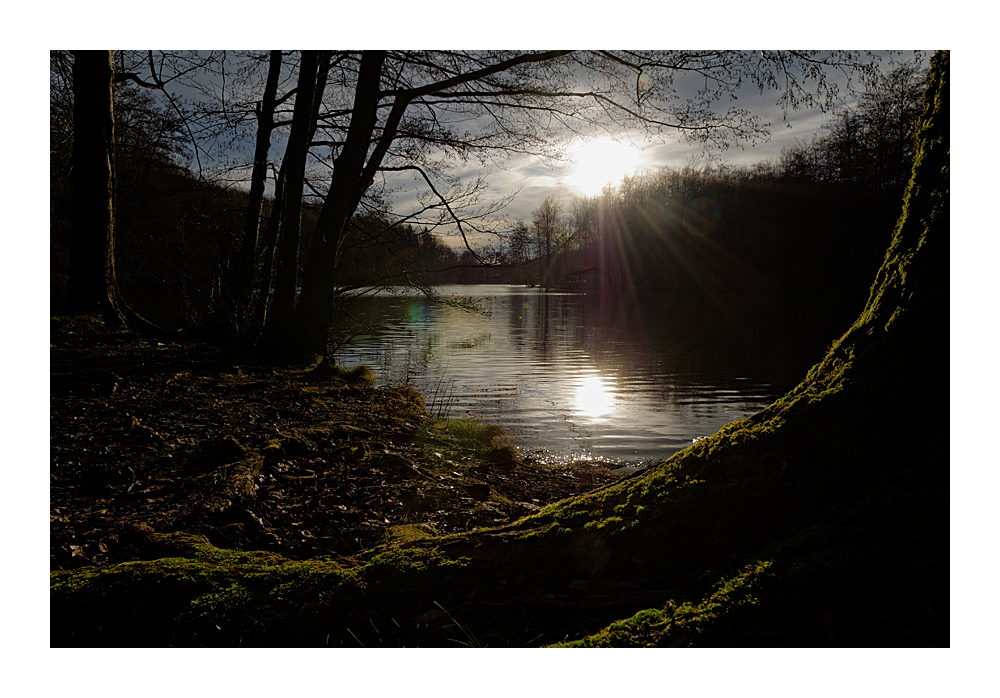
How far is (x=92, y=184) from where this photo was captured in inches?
249

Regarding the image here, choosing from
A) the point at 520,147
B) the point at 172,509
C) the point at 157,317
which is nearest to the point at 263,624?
the point at 172,509

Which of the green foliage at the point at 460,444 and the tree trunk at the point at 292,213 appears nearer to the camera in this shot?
the green foliage at the point at 460,444

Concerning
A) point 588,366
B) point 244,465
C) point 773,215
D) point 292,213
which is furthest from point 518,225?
point 773,215

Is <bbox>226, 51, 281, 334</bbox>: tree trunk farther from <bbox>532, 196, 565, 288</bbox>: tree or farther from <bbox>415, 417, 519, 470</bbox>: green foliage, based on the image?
<bbox>532, 196, 565, 288</bbox>: tree

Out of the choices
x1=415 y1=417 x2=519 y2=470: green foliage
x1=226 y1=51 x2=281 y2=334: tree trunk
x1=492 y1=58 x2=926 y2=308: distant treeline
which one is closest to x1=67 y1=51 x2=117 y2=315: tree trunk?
x1=226 y1=51 x2=281 y2=334: tree trunk

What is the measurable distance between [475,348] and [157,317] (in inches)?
318

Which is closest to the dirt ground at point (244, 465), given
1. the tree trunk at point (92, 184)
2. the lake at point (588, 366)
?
the tree trunk at point (92, 184)

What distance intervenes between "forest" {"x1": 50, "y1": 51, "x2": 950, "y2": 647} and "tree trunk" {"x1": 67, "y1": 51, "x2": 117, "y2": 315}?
3cm

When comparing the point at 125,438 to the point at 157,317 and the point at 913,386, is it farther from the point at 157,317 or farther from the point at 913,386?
the point at 157,317

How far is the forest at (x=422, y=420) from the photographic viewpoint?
6.29ft

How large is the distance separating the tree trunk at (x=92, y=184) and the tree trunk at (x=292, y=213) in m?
2.64

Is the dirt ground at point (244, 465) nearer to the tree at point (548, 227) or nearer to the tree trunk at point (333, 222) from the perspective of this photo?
the tree trunk at point (333, 222)

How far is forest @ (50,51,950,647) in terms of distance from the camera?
1.92 metres

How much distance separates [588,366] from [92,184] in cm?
1047
